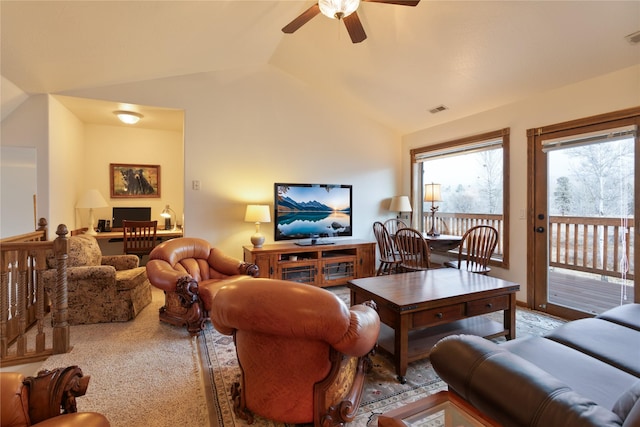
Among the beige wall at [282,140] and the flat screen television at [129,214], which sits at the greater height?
the beige wall at [282,140]

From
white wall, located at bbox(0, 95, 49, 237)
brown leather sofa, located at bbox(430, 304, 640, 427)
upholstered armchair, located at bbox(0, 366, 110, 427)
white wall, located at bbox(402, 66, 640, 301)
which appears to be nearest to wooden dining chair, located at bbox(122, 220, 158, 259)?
white wall, located at bbox(0, 95, 49, 237)

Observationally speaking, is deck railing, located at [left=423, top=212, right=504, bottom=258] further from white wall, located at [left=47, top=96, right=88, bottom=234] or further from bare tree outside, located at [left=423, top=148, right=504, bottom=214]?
white wall, located at [left=47, top=96, right=88, bottom=234]

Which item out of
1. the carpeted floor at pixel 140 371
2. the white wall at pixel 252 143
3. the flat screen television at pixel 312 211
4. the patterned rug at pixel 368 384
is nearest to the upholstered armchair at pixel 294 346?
the patterned rug at pixel 368 384

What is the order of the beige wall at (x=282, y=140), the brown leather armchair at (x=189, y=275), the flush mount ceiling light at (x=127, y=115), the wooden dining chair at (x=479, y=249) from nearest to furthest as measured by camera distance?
1. the brown leather armchair at (x=189, y=275)
2. the wooden dining chair at (x=479, y=249)
3. the beige wall at (x=282, y=140)
4. the flush mount ceiling light at (x=127, y=115)

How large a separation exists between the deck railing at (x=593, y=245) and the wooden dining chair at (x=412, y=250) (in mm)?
1379

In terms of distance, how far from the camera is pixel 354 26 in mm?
2469

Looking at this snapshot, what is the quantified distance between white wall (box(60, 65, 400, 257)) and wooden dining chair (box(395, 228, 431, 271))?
1.37 meters

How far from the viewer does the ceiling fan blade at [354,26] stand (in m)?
2.38

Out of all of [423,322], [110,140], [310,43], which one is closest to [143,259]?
[110,140]

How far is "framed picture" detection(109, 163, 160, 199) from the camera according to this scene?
4.88 metres

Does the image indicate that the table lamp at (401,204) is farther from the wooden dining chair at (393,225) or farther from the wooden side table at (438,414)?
the wooden side table at (438,414)

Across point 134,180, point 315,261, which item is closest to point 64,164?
point 134,180

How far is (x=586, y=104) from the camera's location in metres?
2.90

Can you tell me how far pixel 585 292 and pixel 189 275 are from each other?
410 cm
